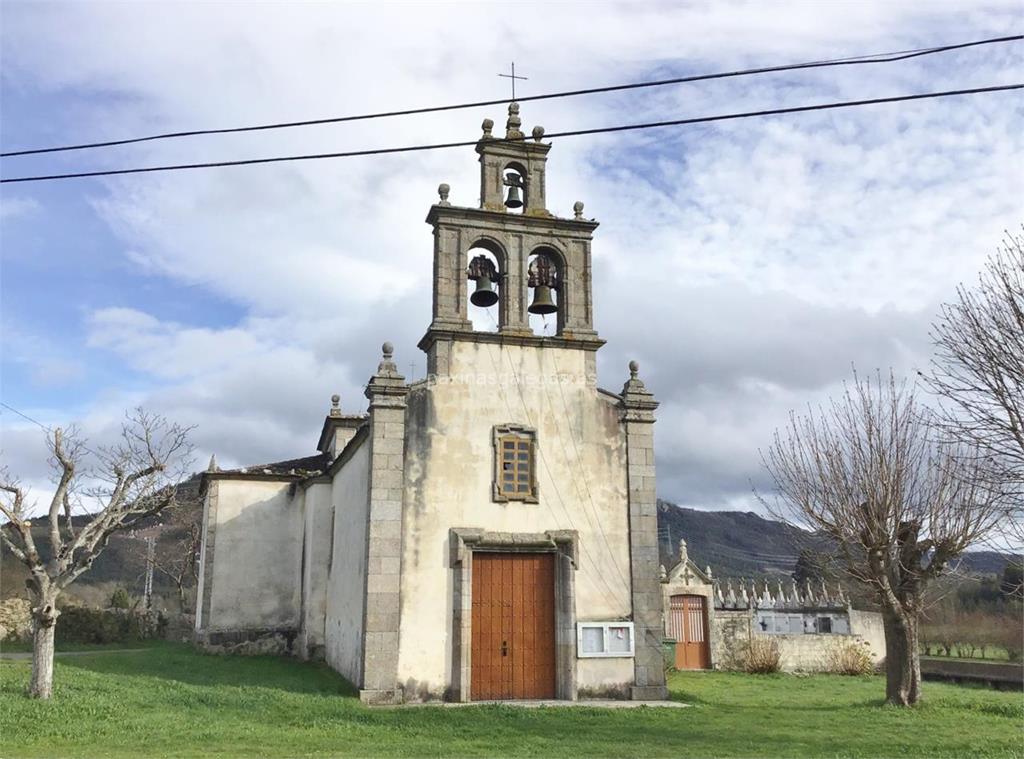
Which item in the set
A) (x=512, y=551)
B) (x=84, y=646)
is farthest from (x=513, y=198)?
(x=84, y=646)

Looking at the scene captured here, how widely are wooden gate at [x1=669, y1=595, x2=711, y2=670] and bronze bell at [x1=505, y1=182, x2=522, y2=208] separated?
41.1 ft

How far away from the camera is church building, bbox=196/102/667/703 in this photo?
603 inches

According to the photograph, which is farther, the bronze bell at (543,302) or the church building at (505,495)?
the bronze bell at (543,302)

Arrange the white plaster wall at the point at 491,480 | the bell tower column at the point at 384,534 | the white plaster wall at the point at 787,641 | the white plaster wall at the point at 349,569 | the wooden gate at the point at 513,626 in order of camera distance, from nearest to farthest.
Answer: the bell tower column at the point at 384,534 → the white plaster wall at the point at 491,480 → the wooden gate at the point at 513,626 → the white plaster wall at the point at 349,569 → the white plaster wall at the point at 787,641

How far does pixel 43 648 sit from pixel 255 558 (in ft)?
34.2

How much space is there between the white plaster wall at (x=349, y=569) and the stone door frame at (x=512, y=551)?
1677 millimetres

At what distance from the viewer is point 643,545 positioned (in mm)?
16500

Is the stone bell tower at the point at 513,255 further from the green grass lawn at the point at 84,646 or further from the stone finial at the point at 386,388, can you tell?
the green grass lawn at the point at 84,646

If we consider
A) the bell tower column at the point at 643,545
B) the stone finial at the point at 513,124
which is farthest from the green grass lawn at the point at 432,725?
the stone finial at the point at 513,124

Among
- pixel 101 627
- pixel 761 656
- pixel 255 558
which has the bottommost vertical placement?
pixel 761 656

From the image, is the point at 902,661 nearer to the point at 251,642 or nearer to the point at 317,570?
the point at 317,570

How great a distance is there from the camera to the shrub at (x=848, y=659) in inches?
930

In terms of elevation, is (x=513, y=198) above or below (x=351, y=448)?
above

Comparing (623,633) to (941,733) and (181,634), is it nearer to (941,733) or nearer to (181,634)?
(941,733)
